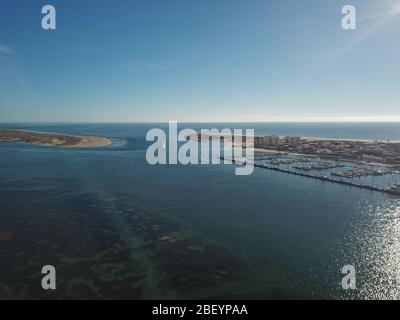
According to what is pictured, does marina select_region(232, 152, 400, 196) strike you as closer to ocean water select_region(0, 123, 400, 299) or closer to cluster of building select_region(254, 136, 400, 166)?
ocean water select_region(0, 123, 400, 299)

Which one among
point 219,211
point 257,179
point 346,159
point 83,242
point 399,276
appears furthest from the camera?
point 346,159

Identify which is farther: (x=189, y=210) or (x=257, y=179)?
(x=257, y=179)

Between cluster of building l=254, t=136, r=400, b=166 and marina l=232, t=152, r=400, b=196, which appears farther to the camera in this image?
cluster of building l=254, t=136, r=400, b=166

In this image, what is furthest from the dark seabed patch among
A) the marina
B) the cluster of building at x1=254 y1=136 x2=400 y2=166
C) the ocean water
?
the cluster of building at x1=254 y1=136 x2=400 y2=166

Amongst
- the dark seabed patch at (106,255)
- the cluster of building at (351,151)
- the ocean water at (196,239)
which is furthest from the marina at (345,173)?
the dark seabed patch at (106,255)

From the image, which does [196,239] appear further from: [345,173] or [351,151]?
[351,151]

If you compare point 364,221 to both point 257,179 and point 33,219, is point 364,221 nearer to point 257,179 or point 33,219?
point 257,179

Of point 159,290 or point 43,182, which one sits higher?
point 43,182
